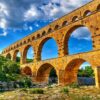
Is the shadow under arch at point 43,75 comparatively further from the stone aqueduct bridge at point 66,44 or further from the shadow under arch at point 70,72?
the shadow under arch at point 70,72

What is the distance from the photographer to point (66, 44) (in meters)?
34.2

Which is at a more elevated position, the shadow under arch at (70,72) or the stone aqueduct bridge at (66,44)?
the stone aqueduct bridge at (66,44)

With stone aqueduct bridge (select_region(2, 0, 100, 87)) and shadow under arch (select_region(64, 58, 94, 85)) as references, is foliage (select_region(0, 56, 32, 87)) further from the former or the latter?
shadow under arch (select_region(64, 58, 94, 85))

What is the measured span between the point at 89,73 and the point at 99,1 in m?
25.6

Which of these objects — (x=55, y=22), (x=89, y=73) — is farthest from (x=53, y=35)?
(x=89, y=73)

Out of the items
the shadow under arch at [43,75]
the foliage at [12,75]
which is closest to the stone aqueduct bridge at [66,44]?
the shadow under arch at [43,75]

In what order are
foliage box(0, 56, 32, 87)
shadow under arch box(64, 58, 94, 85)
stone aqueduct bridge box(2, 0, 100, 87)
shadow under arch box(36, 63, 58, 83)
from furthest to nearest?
shadow under arch box(36, 63, 58, 83), foliage box(0, 56, 32, 87), shadow under arch box(64, 58, 94, 85), stone aqueduct bridge box(2, 0, 100, 87)

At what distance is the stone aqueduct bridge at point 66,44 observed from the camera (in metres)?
28.4

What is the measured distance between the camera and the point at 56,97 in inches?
Result: 743

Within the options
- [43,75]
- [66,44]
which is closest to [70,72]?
[66,44]

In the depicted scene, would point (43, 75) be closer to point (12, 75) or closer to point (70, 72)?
point (12, 75)

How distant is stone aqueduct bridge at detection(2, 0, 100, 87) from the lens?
2836cm

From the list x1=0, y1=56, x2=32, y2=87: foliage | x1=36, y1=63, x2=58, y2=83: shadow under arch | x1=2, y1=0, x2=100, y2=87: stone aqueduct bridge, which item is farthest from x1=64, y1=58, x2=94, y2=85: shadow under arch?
x1=36, y1=63, x2=58, y2=83: shadow under arch

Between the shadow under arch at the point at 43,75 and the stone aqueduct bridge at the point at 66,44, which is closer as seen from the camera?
the stone aqueduct bridge at the point at 66,44
